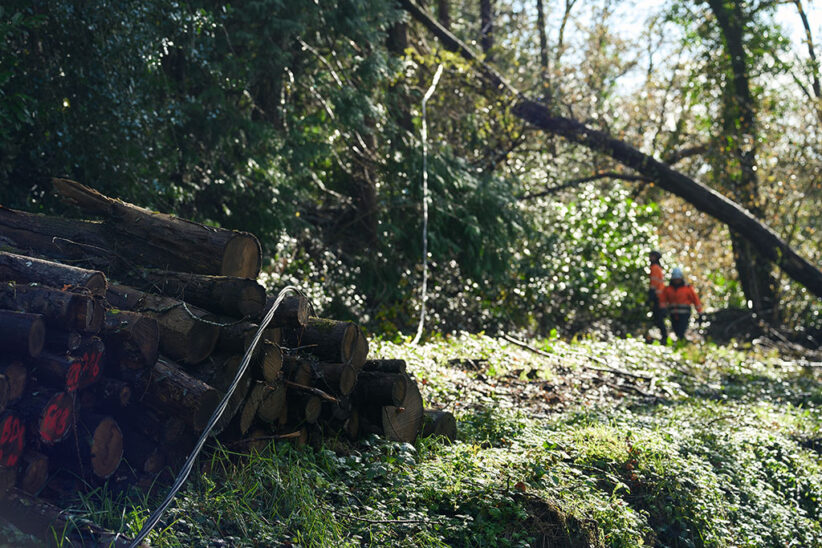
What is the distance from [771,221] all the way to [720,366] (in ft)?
20.4

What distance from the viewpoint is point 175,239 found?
565 cm

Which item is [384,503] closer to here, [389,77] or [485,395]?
[485,395]

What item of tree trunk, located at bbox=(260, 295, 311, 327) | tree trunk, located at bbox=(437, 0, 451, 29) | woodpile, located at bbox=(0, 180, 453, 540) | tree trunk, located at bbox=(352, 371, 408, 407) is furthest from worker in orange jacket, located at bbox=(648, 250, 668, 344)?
tree trunk, located at bbox=(260, 295, 311, 327)

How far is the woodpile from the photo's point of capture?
417 centimetres

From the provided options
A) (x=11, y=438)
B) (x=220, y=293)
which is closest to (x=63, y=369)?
(x=11, y=438)

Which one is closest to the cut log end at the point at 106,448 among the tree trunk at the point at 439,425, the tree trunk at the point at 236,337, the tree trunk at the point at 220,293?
the tree trunk at the point at 236,337

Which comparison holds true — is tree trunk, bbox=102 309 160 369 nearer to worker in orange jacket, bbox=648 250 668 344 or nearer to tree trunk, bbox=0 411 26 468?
tree trunk, bbox=0 411 26 468

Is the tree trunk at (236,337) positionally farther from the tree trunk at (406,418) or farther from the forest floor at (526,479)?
the tree trunk at (406,418)

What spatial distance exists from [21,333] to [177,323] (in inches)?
35.8

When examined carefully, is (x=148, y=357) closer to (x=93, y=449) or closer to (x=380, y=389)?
(x=93, y=449)

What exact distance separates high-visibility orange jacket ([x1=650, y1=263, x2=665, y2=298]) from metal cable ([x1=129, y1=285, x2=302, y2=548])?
1250 cm

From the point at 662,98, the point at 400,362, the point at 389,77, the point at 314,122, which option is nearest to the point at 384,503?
the point at 400,362

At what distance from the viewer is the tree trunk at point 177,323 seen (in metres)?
4.73

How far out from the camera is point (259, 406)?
497 cm
